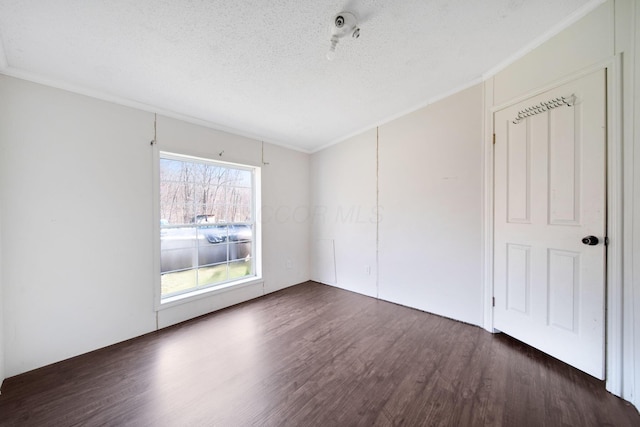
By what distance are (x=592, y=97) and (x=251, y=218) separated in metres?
3.64

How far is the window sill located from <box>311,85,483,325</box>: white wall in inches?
52.8

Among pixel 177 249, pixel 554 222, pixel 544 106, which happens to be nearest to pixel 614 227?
pixel 554 222

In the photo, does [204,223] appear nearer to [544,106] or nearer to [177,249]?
[177,249]

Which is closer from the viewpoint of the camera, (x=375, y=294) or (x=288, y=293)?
(x=375, y=294)

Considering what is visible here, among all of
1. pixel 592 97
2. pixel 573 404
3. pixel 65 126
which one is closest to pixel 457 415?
pixel 573 404

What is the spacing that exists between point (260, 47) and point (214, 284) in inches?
108

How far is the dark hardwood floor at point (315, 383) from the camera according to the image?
52.8 inches

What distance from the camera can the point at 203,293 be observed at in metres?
2.76

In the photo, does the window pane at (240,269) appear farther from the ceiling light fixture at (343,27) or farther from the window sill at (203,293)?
the ceiling light fixture at (343,27)

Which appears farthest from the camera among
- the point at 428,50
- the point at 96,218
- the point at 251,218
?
the point at 251,218

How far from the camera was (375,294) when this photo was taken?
10.6 ft

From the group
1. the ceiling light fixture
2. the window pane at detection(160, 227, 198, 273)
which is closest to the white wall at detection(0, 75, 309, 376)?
the window pane at detection(160, 227, 198, 273)

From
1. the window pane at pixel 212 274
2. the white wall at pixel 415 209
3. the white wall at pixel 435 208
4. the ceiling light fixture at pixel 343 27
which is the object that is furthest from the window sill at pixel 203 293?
the ceiling light fixture at pixel 343 27

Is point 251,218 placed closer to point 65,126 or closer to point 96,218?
point 96,218
